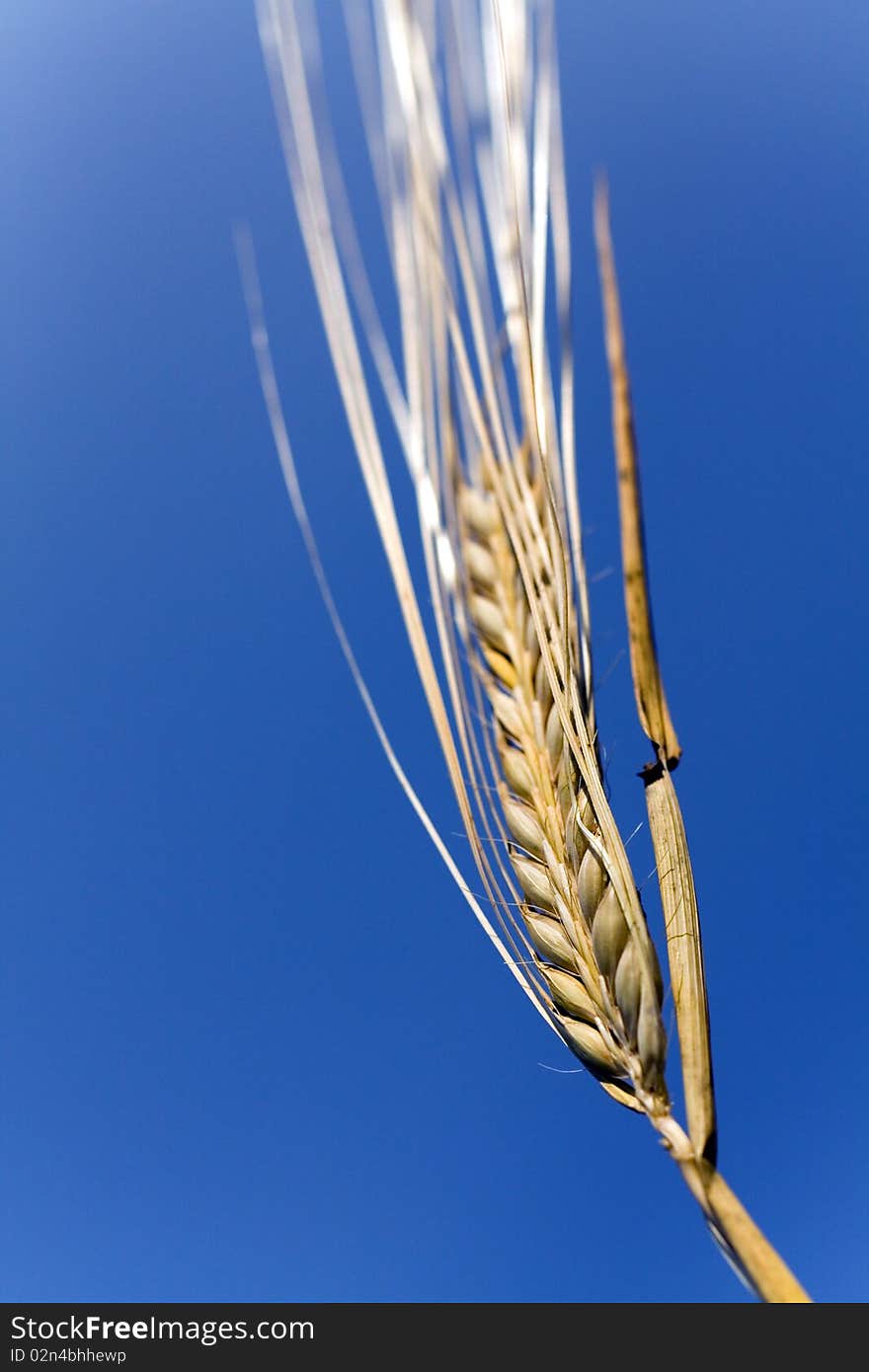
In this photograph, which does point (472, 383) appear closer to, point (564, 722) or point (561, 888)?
point (564, 722)

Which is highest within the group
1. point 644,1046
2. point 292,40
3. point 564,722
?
point 292,40

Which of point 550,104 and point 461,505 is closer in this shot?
point 550,104
